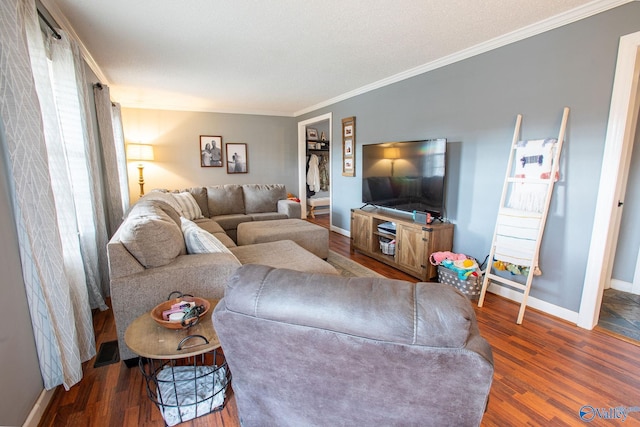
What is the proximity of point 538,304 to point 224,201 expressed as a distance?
4228 millimetres

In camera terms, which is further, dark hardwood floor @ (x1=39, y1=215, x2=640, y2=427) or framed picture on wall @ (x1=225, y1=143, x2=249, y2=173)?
framed picture on wall @ (x1=225, y1=143, x2=249, y2=173)

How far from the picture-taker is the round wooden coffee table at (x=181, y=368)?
1.27 m

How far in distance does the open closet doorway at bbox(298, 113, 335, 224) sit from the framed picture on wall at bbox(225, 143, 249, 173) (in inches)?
46.2

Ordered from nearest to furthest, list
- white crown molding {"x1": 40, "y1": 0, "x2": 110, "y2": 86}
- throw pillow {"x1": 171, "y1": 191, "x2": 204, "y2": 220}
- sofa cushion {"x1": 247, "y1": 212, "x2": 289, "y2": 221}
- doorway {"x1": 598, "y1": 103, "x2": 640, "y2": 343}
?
1. white crown molding {"x1": 40, "y1": 0, "x2": 110, "y2": 86}
2. doorway {"x1": 598, "y1": 103, "x2": 640, "y2": 343}
3. throw pillow {"x1": 171, "y1": 191, "x2": 204, "y2": 220}
4. sofa cushion {"x1": 247, "y1": 212, "x2": 289, "y2": 221}

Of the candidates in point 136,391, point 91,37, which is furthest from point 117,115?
point 136,391

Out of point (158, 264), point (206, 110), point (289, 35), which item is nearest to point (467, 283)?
point (158, 264)

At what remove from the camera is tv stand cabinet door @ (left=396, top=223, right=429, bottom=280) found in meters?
3.07

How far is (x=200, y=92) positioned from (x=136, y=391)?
13.2 ft

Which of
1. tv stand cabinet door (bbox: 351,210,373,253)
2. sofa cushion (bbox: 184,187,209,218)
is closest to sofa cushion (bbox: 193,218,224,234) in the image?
sofa cushion (bbox: 184,187,209,218)

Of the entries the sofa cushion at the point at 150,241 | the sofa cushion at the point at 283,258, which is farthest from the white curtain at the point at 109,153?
the sofa cushion at the point at 150,241

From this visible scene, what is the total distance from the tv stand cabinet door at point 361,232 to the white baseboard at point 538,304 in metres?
1.48

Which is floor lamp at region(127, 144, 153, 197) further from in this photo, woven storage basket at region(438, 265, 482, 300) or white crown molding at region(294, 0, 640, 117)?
woven storage basket at region(438, 265, 482, 300)

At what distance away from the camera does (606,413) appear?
4.97 feet

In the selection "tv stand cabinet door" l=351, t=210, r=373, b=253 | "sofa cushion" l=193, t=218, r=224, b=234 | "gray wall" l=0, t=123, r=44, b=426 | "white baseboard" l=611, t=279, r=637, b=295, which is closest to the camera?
"gray wall" l=0, t=123, r=44, b=426
